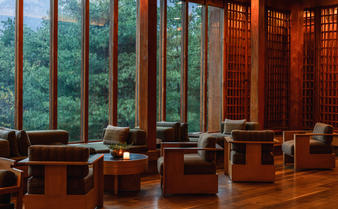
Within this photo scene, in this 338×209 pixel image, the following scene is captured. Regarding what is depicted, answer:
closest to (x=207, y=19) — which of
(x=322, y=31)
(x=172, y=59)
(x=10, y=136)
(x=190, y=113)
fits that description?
(x=172, y=59)

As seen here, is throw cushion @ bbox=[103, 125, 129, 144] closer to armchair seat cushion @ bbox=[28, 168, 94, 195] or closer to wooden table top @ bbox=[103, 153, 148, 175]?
wooden table top @ bbox=[103, 153, 148, 175]

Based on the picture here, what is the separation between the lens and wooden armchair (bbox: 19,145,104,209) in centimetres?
411

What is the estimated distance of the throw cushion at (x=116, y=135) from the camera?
6973 millimetres

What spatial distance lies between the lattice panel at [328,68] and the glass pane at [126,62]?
490 centimetres

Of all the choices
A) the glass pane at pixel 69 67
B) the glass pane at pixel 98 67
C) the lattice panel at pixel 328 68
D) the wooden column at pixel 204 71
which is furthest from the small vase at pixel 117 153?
the lattice panel at pixel 328 68

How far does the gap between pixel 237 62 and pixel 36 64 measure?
496 cm

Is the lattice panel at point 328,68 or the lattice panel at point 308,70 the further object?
the lattice panel at point 308,70

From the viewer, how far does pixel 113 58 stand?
7.87m

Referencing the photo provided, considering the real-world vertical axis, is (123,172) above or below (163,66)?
below

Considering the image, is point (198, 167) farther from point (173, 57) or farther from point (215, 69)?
point (215, 69)

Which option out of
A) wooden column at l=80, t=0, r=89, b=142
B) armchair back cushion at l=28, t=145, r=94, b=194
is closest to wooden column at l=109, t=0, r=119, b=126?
wooden column at l=80, t=0, r=89, b=142

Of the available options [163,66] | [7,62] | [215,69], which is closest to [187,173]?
[7,62]

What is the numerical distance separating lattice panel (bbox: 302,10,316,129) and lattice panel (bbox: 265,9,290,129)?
1.39 feet

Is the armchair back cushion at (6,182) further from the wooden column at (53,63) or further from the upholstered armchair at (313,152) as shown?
the upholstered armchair at (313,152)
